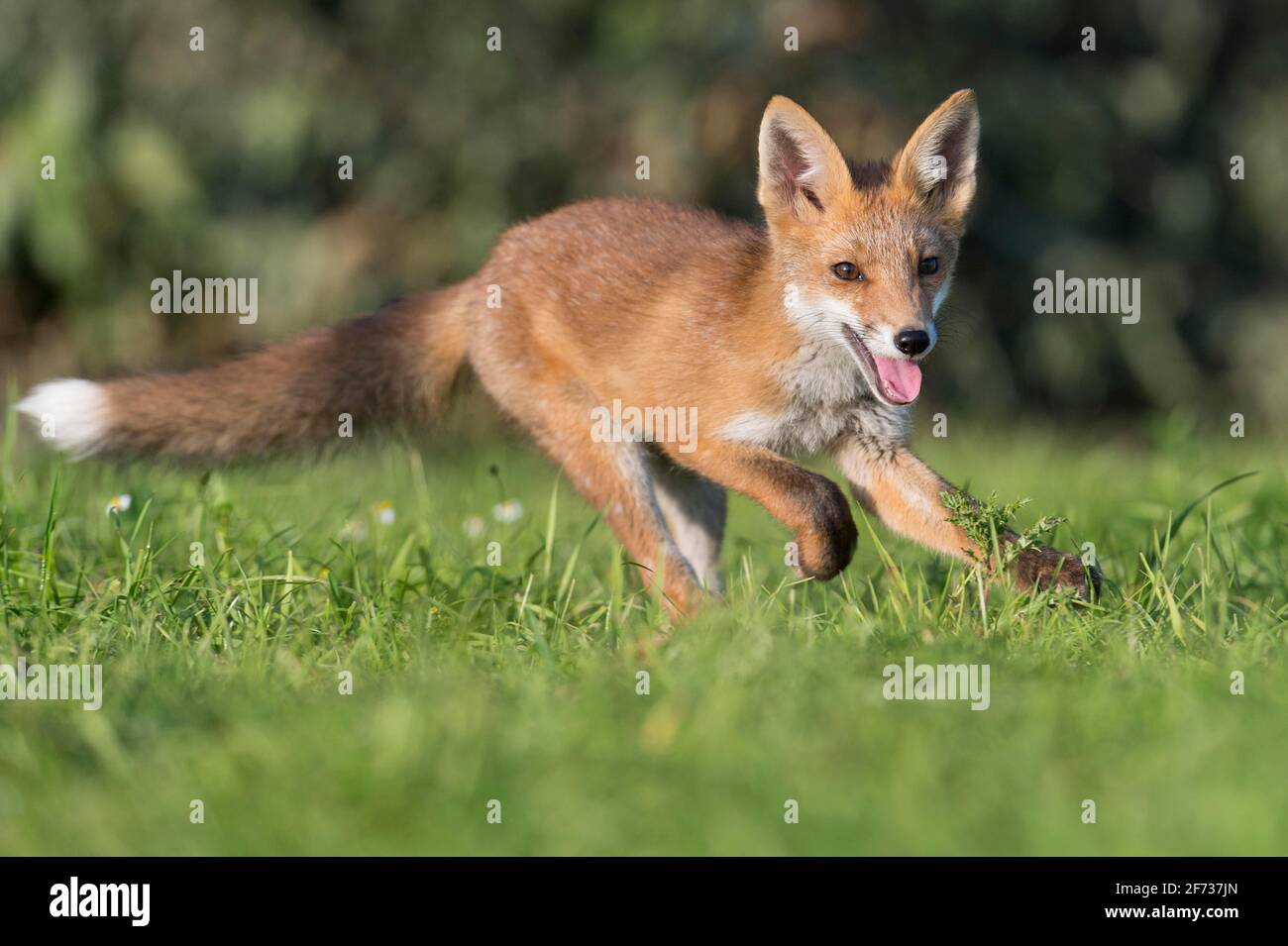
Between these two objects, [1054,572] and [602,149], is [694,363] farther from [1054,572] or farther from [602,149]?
[602,149]

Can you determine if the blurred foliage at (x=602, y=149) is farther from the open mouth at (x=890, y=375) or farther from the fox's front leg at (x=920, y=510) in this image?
the open mouth at (x=890, y=375)

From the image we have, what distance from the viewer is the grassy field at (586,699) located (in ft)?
9.30

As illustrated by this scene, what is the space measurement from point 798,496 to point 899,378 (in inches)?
19.9

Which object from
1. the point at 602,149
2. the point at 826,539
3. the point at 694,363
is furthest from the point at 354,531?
the point at 602,149

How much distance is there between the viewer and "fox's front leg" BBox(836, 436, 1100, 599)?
4.49 m

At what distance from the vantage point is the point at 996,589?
4621 mm

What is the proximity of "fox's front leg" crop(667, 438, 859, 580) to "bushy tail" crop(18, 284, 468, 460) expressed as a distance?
4.72ft

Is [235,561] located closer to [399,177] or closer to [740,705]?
[740,705]

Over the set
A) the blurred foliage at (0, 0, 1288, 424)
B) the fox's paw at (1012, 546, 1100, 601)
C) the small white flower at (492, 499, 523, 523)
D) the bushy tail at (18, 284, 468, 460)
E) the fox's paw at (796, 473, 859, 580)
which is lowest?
the fox's paw at (1012, 546, 1100, 601)

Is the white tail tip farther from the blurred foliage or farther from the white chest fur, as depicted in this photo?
the blurred foliage

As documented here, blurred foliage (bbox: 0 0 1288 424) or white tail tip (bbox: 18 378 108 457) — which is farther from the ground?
blurred foliage (bbox: 0 0 1288 424)

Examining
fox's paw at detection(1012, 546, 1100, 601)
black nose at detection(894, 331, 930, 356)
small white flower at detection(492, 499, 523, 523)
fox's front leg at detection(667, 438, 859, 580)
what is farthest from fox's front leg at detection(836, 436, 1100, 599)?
small white flower at detection(492, 499, 523, 523)

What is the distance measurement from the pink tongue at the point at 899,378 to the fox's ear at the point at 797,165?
0.66 m

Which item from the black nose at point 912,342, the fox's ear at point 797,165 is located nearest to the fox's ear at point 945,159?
the fox's ear at point 797,165
